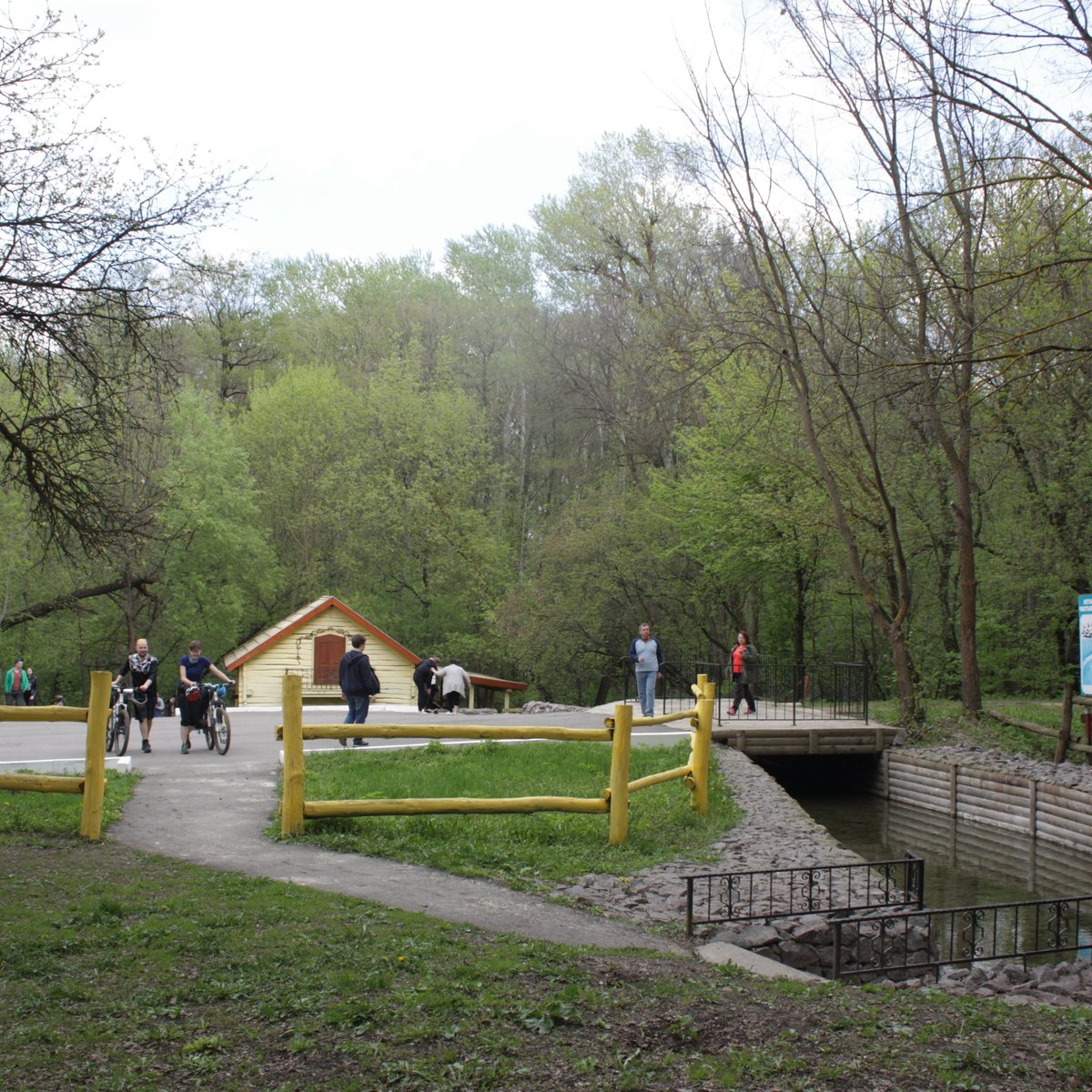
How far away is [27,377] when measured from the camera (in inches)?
403

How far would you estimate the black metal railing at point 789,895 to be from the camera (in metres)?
8.97

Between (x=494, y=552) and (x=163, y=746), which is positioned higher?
(x=494, y=552)

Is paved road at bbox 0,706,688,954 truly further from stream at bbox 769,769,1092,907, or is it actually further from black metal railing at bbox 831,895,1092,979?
stream at bbox 769,769,1092,907

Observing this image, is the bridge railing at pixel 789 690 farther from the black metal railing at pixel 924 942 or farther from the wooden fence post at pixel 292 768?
the wooden fence post at pixel 292 768

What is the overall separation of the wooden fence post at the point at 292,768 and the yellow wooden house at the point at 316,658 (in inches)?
1175

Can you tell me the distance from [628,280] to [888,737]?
2694 centimetres

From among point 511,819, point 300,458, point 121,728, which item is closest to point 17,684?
point 300,458

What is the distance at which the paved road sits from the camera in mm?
8234

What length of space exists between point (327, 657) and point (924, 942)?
1297 inches

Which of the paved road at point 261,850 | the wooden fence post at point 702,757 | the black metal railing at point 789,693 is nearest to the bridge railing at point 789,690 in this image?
the black metal railing at point 789,693

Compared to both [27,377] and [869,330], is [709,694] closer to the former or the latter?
[27,377]

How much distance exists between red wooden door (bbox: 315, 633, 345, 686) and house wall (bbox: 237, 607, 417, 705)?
172mm

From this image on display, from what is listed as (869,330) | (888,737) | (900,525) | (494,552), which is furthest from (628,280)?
(888,737)

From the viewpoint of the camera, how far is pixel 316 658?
41156 millimetres
